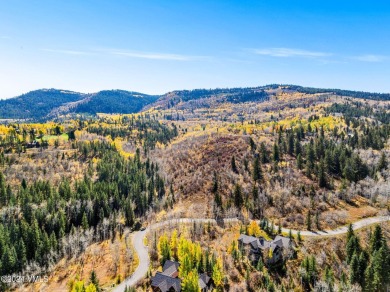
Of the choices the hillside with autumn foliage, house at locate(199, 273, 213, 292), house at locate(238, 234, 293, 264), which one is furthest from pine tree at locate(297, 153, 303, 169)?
house at locate(199, 273, 213, 292)

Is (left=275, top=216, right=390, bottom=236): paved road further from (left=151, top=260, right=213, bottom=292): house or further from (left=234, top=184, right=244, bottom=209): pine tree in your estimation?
(left=151, top=260, right=213, bottom=292): house

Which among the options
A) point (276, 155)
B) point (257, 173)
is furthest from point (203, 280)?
Result: point (276, 155)

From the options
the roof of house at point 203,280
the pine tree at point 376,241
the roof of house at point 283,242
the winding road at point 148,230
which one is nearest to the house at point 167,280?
the roof of house at point 203,280

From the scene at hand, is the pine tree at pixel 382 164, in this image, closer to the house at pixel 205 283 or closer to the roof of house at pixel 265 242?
the roof of house at pixel 265 242

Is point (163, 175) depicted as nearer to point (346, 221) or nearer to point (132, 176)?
point (132, 176)

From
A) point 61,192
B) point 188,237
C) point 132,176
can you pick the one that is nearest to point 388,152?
point 188,237

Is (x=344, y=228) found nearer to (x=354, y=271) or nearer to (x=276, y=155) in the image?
(x=354, y=271)
